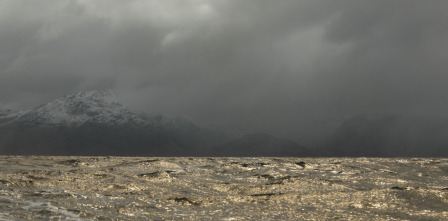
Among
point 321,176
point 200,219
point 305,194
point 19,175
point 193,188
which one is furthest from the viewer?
point 321,176

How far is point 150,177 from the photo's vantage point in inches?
558

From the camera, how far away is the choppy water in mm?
8148

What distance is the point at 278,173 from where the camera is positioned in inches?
635

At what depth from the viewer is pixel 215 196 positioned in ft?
34.6

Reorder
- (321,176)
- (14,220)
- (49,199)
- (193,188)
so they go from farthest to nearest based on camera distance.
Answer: (321,176)
(193,188)
(49,199)
(14,220)

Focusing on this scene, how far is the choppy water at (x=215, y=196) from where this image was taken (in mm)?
8148

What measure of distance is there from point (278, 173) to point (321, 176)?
1.56m

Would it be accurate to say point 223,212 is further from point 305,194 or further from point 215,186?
point 215,186

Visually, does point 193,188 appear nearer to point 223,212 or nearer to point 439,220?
point 223,212

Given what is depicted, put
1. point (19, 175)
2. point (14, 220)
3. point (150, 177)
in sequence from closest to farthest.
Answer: point (14, 220) → point (19, 175) → point (150, 177)

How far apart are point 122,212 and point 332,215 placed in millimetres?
3806

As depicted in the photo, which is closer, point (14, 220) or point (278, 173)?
point (14, 220)

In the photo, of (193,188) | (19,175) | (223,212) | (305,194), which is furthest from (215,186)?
(19,175)

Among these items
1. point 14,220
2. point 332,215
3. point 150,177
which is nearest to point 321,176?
point 150,177
